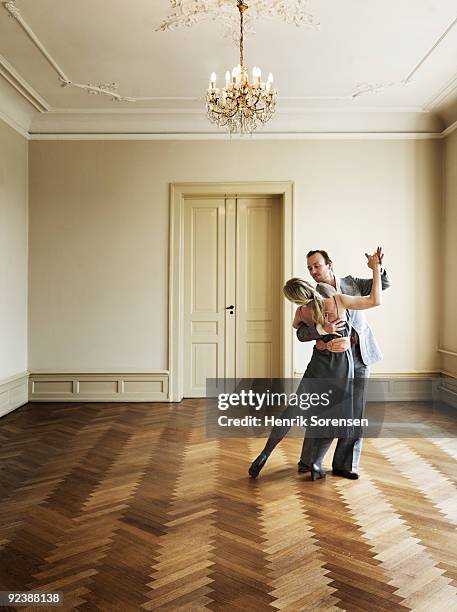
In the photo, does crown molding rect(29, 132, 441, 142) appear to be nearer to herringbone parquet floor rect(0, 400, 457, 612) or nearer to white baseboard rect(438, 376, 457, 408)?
white baseboard rect(438, 376, 457, 408)

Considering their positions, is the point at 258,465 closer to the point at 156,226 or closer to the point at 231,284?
the point at 231,284

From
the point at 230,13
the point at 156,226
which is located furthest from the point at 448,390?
the point at 230,13

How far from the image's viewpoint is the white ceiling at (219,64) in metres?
4.36

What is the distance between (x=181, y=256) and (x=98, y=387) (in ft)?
6.37

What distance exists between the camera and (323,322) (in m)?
3.60

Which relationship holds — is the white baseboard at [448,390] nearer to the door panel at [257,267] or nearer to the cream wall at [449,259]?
the cream wall at [449,259]

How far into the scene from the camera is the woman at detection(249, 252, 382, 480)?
3.52 meters

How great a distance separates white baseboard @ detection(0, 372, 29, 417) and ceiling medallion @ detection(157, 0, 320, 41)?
4.04m

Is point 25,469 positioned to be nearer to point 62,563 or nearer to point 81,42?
point 62,563

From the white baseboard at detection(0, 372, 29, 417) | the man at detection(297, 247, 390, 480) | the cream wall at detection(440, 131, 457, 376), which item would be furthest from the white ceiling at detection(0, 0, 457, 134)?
the white baseboard at detection(0, 372, 29, 417)

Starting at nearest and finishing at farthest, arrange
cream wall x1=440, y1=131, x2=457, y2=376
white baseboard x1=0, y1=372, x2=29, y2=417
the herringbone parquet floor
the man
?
the herringbone parquet floor → the man → white baseboard x1=0, y1=372, x2=29, y2=417 → cream wall x1=440, y1=131, x2=457, y2=376

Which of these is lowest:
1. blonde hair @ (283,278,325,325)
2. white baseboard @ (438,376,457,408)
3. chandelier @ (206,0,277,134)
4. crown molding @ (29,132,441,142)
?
white baseboard @ (438,376,457,408)

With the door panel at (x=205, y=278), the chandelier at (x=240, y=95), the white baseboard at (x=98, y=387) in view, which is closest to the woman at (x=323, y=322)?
the chandelier at (x=240, y=95)

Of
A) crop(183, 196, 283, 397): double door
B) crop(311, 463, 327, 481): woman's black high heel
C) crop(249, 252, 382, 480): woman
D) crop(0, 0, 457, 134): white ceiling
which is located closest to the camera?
crop(249, 252, 382, 480): woman
